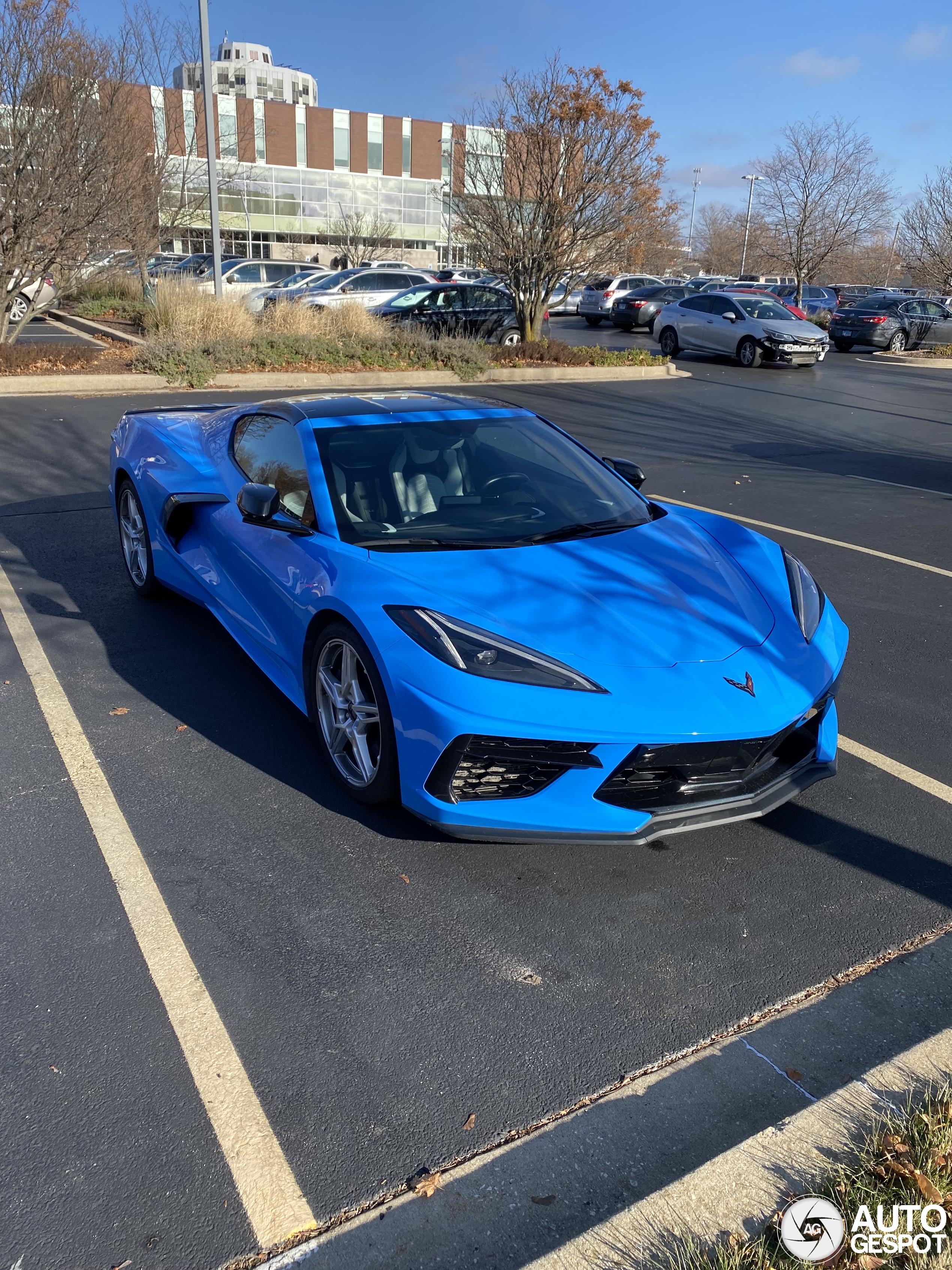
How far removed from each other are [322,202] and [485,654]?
7337 centimetres

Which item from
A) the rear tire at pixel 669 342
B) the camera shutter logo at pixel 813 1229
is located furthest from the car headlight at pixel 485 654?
the rear tire at pixel 669 342

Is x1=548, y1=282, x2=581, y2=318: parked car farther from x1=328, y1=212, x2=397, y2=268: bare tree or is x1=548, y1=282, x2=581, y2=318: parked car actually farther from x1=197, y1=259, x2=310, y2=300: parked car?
x1=197, y1=259, x2=310, y2=300: parked car

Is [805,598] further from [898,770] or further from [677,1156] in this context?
[677,1156]

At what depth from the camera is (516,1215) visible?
6.70 ft

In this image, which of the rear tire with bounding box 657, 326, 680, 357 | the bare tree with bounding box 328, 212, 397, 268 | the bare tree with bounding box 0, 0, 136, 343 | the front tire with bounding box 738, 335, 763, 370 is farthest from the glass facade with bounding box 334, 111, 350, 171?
the bare tree with bounding box 0, 0, 136, 343

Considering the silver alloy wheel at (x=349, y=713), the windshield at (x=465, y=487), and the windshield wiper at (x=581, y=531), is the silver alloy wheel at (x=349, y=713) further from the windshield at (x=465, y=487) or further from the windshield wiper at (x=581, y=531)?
the windshield wiper at (x=581, y=531)

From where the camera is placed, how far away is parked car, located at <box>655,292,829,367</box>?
21875 mm

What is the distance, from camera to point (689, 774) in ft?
10.1

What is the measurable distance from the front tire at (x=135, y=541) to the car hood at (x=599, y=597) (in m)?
2.46

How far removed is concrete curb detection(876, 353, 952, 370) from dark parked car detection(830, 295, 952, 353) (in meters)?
1.20

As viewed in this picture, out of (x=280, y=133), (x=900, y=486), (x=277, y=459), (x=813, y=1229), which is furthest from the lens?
(x=280, y=133)

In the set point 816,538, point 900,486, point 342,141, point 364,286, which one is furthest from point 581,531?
point 342,141

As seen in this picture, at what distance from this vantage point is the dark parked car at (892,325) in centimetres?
2784

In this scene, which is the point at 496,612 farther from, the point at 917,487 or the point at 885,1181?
the point at 917,487
